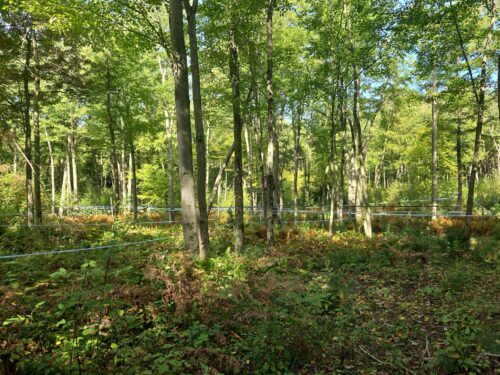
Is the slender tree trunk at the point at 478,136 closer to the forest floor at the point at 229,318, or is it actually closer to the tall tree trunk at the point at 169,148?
the forest floor at the point at 229,318

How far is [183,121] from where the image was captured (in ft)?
22.3

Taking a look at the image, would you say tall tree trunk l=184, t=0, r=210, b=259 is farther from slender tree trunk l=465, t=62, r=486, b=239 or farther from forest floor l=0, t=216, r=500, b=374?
slender tree trunk l=465, t=62, r=486, b=239

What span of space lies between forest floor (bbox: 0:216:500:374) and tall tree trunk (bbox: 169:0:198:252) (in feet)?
2.65

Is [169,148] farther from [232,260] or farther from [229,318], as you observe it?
[229,318]

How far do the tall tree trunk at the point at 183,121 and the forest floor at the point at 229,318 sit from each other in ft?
2.65

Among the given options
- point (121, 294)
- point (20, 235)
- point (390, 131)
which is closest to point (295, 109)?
point (390, 131)

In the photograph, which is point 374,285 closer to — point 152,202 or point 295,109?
point 295,109

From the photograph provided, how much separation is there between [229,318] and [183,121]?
420 centimetres

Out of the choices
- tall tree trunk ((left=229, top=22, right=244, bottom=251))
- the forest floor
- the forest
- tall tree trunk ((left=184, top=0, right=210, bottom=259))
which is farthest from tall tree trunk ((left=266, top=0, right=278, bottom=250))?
tall tree trunk ((left=184, top=0, right=210, bottom=259))

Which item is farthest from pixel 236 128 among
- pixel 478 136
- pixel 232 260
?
pixel 478 136

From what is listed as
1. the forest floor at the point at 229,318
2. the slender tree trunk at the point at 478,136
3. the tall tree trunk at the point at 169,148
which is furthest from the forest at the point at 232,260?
the tall tree trunk at the point at 169,148

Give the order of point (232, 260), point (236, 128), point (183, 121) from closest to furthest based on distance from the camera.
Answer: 1. point (183, 121)
2. point (232, 260)
3. point (236, 128)

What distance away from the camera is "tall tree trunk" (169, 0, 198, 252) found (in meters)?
6.67

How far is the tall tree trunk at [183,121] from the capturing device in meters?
6.67
